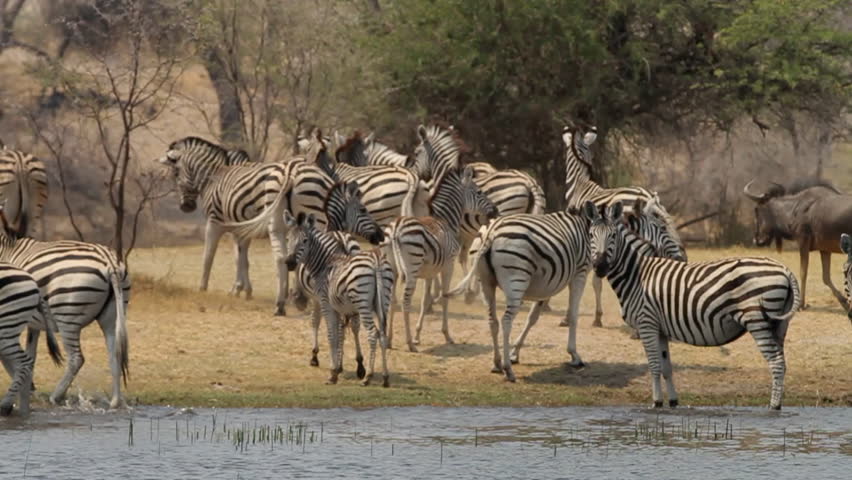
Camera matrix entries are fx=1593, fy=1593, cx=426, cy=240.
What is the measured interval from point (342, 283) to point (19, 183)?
5.95 m

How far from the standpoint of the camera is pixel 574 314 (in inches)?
600

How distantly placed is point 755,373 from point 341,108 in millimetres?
14930

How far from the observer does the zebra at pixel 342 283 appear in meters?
13.7

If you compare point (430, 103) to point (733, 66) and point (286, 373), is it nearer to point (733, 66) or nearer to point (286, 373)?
point (733, 66)

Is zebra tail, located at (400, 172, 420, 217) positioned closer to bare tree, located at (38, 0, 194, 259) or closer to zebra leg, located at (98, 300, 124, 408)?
bare tree, located at (38, 0, 194, 259)

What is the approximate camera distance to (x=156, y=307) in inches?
690

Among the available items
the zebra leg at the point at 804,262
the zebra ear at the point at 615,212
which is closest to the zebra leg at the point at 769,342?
the zebra ear at the point at 615,212

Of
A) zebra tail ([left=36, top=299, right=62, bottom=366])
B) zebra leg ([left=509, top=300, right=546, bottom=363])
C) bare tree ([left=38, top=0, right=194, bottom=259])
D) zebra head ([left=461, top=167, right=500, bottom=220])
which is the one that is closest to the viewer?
zebra tail ([left=36, top=299, right=62, bottom=366])

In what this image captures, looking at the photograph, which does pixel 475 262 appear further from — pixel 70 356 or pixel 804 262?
pixel 804 262

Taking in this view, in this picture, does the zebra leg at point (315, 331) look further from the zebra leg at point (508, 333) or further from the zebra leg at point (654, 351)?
the zebra leg at point (654, 351)

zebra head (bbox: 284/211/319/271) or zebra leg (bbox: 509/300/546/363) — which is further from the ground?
zebra head (bbox: 284/211/319/271)

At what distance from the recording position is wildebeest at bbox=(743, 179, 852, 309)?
738 inches

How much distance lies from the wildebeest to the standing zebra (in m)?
5.40

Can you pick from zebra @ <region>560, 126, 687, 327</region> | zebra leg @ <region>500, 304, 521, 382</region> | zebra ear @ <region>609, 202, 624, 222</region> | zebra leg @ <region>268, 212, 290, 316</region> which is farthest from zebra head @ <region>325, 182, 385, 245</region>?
zebra ear @ <region>609, 202, 624, 222</region>
